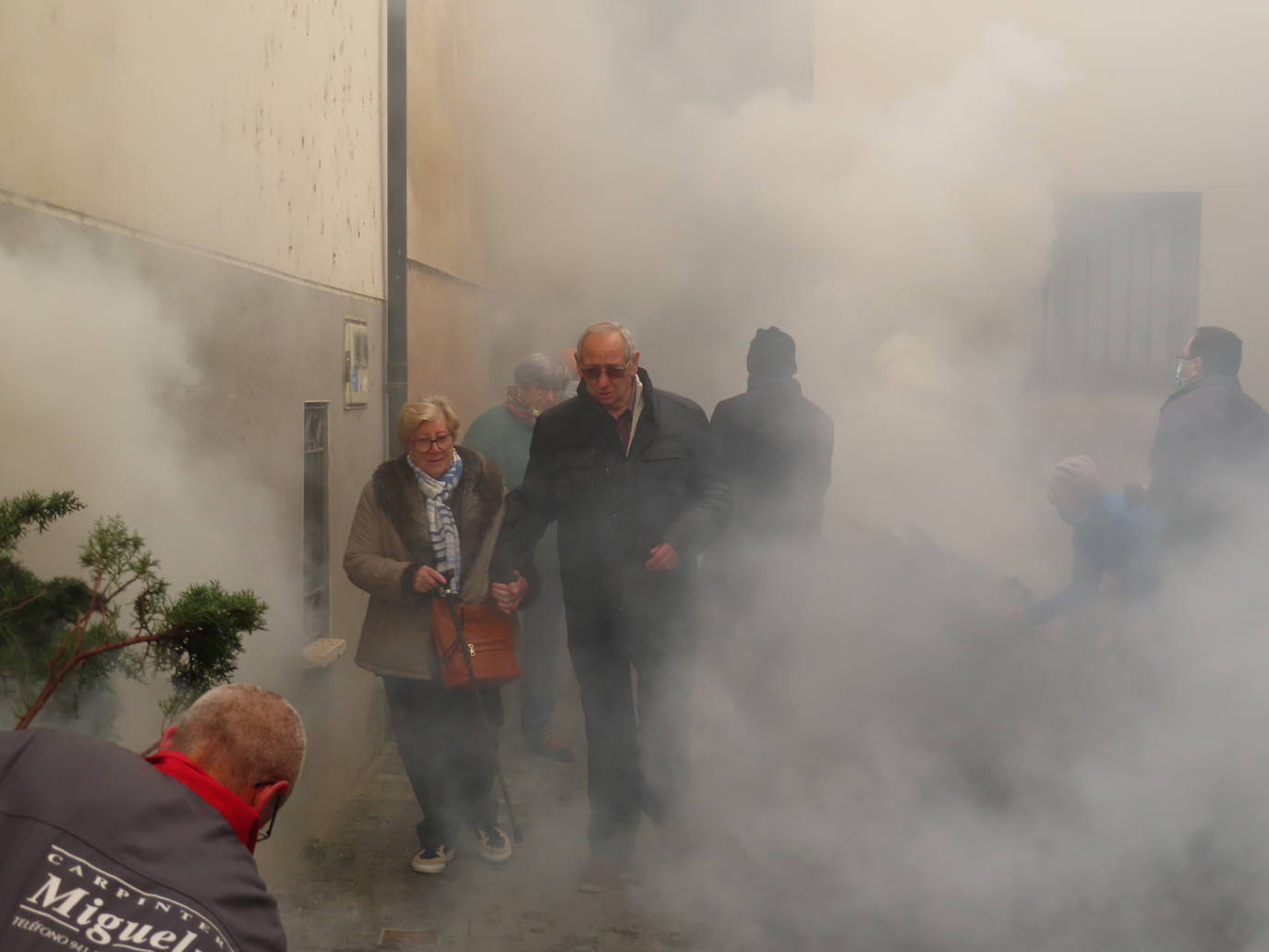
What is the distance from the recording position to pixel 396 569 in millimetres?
3902

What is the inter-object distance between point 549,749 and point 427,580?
1834 millimetres

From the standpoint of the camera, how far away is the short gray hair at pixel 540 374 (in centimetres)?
528

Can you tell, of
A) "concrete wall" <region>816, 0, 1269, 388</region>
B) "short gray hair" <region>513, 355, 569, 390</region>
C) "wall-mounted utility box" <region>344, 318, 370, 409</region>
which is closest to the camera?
"wall-mounted utility box" <region>344, 318, 370, 409</region>

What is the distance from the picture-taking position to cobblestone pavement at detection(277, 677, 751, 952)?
3.63 m

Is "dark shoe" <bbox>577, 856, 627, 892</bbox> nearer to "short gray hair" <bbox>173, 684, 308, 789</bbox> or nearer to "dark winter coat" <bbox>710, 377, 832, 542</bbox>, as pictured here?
"dark winter coat" <bbox>710, 377, 832, 542</bbox>

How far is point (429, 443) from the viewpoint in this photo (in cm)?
395

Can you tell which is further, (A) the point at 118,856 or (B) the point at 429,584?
(B) the point at 429,584

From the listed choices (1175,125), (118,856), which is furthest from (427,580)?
(1175,125)

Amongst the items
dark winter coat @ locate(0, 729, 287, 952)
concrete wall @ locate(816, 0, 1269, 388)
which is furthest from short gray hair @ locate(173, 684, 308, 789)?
concrete wall @ locate(816, 0, 1269, 388)

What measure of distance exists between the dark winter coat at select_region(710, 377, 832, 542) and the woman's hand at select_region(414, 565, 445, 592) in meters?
2.01

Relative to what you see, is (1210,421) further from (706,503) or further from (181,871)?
(181,871)

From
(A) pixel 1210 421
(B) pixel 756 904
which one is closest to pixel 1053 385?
(A) pixel 1210 421

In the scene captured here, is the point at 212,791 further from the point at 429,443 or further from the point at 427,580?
A: the point at 429,443

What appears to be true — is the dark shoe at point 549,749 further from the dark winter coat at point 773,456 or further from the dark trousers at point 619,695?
the dark trousers at point 619,695
